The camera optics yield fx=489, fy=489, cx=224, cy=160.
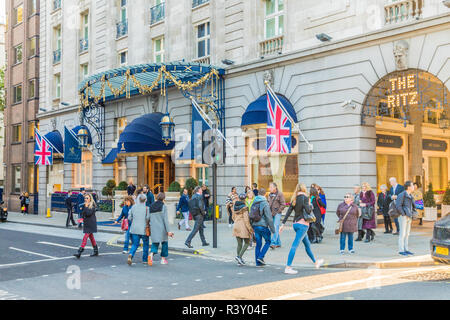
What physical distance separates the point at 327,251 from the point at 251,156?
884 centimetres

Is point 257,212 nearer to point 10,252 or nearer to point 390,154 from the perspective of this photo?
point 10,252

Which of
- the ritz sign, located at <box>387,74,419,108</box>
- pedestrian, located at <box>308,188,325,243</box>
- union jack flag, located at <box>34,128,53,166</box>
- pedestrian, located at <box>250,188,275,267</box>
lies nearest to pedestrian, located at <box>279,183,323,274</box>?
pedestrian, located at <box>250,188,275,267</box>

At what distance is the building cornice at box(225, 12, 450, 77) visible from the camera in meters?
15.1

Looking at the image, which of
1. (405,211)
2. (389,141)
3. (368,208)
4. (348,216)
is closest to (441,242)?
(405,211)

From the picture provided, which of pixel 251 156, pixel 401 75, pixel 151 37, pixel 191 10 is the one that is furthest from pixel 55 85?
pixel 401 75

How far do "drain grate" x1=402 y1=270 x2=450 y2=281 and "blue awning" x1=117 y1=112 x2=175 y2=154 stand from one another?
15.7 meters

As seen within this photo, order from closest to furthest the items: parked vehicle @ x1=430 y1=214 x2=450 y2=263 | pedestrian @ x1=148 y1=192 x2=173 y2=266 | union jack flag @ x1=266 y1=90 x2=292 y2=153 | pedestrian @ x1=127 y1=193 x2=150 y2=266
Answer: parked vehicle @ x1=430 y1=214 x2=450 y2=263, pedestrian @ x1=148 y1=192 x2=173 y2=266, pedestrian @ x1=127 y1=193 x2=150 y2=266, union jack flag @ x1=266 y1=90 x2=292 y2=153

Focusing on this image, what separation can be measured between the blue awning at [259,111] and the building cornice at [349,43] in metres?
1.55

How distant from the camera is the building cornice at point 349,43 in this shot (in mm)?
15109

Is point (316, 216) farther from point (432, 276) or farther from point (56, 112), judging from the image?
point (56, 112)

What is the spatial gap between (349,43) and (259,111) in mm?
4146

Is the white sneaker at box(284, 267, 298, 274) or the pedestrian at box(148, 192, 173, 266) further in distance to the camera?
the pedestrian at box(148, 192, 173, 266)

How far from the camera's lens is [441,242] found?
29.9ft

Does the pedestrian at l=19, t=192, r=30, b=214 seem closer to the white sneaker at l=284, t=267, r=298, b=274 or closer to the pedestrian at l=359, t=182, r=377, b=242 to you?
the pedestrian at l=359, t=182, r=377, b=242
